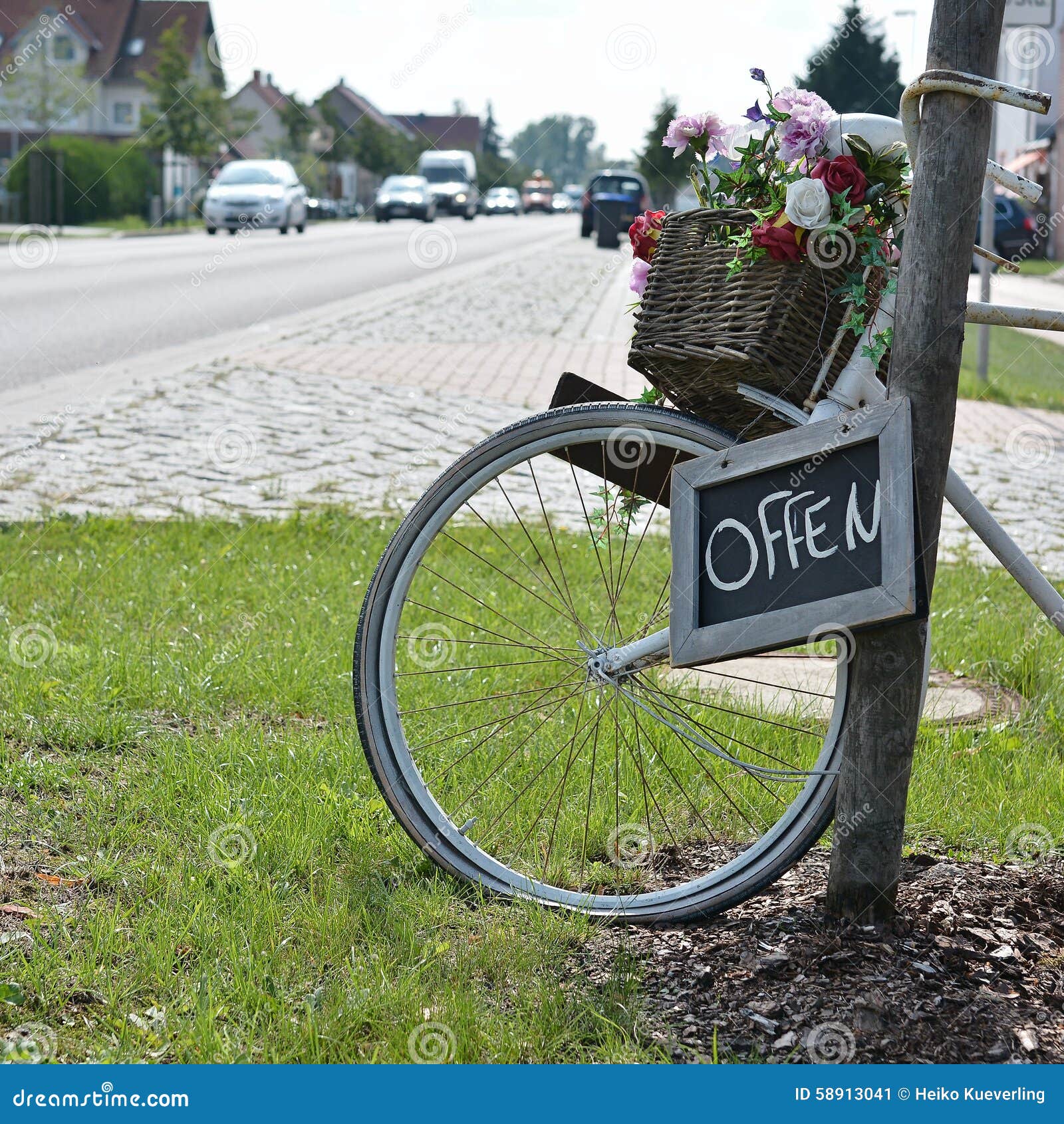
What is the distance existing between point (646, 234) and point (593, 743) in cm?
122

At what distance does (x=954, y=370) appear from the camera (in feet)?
7.44

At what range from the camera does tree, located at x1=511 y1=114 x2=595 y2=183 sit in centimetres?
17675

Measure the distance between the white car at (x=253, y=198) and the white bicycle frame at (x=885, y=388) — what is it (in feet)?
106

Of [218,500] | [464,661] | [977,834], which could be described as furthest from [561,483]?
[977,834]

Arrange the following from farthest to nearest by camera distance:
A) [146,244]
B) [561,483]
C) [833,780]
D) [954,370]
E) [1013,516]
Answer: [146,244] < [561,483] < [1013,516] < [833,780] < [954,370]

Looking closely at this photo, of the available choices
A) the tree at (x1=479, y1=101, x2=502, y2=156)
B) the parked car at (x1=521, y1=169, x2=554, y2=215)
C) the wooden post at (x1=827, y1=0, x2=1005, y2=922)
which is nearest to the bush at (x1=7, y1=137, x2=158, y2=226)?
the wooden post at (x1=827, y1=0, x2=1005, y2=922)

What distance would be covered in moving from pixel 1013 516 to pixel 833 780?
4.43 meters

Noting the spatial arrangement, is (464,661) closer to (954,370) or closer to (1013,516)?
(954,370)

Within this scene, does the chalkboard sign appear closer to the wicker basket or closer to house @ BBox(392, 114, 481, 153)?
the wicker basket

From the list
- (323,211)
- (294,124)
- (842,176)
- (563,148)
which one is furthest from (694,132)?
(563,148)

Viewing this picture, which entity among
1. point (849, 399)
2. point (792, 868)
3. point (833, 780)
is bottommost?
point (792, 868)

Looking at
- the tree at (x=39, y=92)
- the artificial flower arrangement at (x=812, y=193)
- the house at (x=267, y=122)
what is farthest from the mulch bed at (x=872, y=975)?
the house at (x=267, y=122)

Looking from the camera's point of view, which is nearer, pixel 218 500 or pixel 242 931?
pixel 242 931

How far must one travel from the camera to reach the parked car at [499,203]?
76500 mm
